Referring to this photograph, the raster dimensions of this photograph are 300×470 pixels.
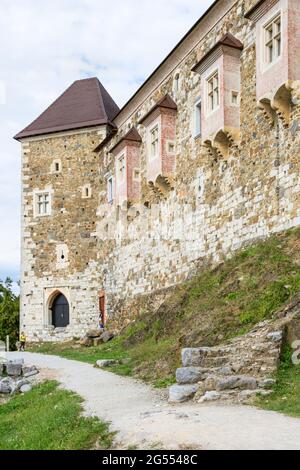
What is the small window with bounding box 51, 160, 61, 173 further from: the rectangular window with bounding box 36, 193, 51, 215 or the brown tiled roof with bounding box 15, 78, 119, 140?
the brown tiled roof with bounding box 15, 78, 119, 140

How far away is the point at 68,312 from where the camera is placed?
1282 inches

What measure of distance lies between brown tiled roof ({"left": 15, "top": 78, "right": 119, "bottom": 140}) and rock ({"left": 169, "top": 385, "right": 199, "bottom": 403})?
2283 centimetres

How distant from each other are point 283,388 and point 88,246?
2285 centimetres

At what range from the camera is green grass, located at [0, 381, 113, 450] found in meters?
8.83

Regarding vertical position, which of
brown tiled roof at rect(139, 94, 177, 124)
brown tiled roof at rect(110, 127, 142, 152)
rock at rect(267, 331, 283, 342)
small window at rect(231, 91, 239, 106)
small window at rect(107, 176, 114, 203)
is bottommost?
rock at rect(267, 331, 283, 342)

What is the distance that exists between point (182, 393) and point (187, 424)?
2486mm

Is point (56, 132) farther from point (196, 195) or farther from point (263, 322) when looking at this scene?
point (263, 322)

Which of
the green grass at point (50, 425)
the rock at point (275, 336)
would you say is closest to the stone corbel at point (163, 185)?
the green grass at point (50, 425)

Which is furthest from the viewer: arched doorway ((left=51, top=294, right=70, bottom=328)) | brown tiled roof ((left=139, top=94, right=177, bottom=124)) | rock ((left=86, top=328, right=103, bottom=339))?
arched doorway ((left=51, top=294, right=70, bottom=328))

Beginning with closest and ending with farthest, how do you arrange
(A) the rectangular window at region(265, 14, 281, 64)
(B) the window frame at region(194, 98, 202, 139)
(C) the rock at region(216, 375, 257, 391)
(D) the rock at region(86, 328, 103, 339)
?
(C) the rock at region(216, 375, 257, 391)
(A) the rectangular window at region(265, 14, 281, 64)
(B) the window frame at region(194, 98, 202, 139)
(D) the rock at region(86, 328, 103, 339)

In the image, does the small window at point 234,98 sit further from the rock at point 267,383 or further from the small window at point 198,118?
the rock at point 267,383

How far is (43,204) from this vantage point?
110 feet

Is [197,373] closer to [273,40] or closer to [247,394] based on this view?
[247,394]

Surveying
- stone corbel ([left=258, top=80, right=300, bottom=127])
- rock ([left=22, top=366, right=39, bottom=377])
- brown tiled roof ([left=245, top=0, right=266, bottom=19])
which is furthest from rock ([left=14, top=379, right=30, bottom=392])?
brown tiled roof ([left=245, top=0, right=266, bottom=19])
